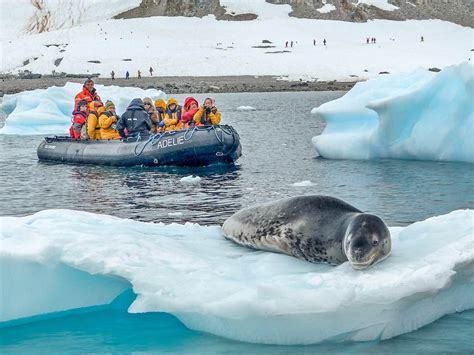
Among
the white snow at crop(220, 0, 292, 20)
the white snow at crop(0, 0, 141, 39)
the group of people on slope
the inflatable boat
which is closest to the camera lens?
the inflatable boat

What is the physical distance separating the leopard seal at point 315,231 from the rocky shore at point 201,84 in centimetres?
4917

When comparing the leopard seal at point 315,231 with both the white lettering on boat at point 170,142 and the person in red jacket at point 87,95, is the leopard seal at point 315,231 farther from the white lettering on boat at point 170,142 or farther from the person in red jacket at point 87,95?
the person in red jacket at point 87,95

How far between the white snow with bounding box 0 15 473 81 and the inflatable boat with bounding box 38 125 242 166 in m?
48.3

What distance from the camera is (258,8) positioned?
96062 mm

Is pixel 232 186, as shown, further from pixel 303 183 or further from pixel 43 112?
pixel 43 112

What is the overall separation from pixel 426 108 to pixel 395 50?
5946cm

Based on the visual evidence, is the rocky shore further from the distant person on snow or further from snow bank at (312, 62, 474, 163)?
the distant person on snow

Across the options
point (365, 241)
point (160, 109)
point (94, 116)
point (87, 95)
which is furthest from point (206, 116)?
point (365, 241)

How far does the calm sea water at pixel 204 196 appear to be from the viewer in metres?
5.69

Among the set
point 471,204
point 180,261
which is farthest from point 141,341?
point 471,204

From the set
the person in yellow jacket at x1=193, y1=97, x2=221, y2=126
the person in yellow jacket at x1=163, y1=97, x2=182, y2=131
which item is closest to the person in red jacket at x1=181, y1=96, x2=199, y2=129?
the person in yellow jacket at x1=163, y1=97, x2=182, y2=131

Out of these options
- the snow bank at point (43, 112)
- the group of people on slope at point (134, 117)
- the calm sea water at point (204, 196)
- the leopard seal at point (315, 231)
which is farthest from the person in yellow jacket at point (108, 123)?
the leopard seal at point (315, 231)

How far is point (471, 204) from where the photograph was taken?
489 inches

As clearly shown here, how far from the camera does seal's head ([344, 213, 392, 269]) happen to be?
5938 millimetres
